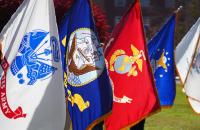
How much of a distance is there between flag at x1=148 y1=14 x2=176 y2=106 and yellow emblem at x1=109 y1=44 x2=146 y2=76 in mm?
2119

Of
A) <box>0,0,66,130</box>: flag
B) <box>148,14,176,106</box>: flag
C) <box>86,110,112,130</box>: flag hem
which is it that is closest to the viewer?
<box>0,0,66,130</box>: flag

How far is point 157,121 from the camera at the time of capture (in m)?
14.0

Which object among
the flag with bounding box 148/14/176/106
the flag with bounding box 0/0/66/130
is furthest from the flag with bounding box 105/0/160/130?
the flag with bounding box 148/14/176/106

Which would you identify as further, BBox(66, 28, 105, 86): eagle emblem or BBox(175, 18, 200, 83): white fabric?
BBox(175, 18, 200, 83): white fabric

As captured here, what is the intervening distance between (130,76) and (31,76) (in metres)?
2.09

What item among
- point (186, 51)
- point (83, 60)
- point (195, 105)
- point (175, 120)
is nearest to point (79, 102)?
point (83, 60)

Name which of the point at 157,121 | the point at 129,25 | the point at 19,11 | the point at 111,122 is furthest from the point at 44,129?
the point at 157,121

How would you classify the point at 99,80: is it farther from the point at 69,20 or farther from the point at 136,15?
the point at 136,15

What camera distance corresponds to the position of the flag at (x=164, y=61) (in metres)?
10.6

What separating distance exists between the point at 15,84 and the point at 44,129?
53 centimetres

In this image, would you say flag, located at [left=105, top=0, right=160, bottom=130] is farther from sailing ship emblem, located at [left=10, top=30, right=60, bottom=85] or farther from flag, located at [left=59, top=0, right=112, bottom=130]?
sailing ship emblem, located at [left=10, top=30, right=60, bottom=85]

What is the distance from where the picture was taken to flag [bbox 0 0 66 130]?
646cm

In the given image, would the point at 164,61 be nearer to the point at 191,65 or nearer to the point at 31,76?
the point at 191,65

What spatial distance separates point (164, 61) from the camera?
35.5 feet
